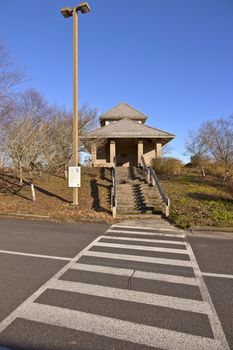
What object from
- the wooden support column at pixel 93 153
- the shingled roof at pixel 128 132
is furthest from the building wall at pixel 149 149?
the wooden support column at pixel 93 153

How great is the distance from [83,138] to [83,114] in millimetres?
5820

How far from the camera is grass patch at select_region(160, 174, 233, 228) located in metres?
11.7

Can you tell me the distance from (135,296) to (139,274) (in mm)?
1065

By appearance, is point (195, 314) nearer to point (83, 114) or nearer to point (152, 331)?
point (152, 331)

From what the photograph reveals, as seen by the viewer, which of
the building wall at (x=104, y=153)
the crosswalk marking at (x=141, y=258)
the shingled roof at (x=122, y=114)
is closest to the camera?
the crosswalk marking at (x=141, y=258)

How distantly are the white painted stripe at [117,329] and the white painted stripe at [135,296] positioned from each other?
2.29ft

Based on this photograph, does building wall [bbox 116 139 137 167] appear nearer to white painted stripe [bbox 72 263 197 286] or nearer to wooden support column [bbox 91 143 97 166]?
wooden support column [bbox 91 143 97 166]

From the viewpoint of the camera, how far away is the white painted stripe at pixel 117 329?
329 centimetres

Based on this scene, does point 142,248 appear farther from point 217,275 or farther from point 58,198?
point 58,198

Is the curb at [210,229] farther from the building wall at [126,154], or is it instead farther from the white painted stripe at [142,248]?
the building wall at [126,154]

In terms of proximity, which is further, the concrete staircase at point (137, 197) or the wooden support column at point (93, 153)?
the wooden support column at point (93, 153)

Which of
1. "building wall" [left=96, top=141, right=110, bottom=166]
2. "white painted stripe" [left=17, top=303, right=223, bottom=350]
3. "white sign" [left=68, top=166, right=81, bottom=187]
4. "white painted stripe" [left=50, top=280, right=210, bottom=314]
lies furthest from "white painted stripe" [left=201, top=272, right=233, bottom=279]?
"building wall" [left=96, top=141, right=110, bottom=166]

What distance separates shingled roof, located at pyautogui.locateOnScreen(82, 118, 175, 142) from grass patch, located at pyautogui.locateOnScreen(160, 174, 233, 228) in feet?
24.7

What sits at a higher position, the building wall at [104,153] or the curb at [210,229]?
the building wall at [104,153]
